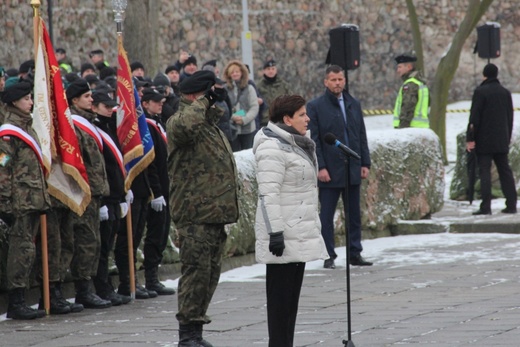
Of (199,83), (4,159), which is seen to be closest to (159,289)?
(4,159)

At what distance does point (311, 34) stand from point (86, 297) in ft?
81.8

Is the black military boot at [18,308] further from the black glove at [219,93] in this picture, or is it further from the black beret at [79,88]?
the black glove at [219,93]

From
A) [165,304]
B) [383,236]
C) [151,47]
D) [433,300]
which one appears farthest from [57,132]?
[151,47]

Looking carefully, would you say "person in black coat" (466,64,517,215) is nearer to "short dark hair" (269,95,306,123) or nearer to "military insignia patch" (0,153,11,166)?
"military insignia patch" (0,153,11,166)

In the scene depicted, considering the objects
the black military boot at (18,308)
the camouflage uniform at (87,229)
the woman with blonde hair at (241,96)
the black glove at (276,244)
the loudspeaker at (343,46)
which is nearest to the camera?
the black glove at (276,244)

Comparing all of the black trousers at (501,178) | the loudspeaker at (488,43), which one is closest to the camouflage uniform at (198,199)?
the black trousers at (501,178)

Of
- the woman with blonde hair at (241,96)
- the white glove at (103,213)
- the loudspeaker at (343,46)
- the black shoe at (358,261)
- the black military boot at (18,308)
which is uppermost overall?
the loudspeaker at (343,46)

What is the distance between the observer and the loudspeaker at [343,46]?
59.5 ft

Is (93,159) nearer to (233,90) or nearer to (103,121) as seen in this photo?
(103,121)

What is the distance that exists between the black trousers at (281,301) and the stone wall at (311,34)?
20779mm

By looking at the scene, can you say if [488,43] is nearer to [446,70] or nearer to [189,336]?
[446,70]

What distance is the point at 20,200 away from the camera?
1105 cm

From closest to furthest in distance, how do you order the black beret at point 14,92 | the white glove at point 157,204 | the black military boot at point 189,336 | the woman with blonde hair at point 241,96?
the black military boot at point 189,336
the black beret at point 14,92
the white glove at point 157,204
the woman with blonde hair at point 241,96

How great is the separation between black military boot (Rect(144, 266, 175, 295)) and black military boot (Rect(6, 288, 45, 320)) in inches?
58.4
